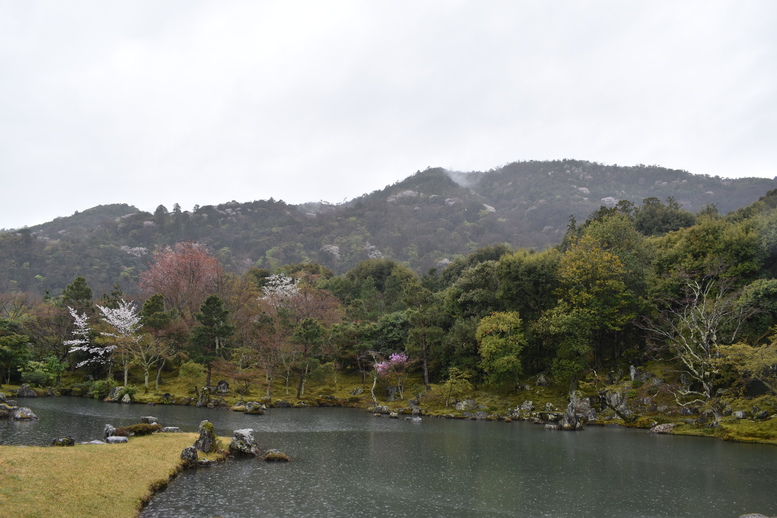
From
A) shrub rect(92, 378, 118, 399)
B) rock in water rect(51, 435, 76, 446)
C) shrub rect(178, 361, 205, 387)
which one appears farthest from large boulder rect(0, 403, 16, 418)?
shrub rect(178, 361, 205, 387)

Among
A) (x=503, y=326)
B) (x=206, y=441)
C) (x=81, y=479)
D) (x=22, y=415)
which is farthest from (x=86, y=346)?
(x=503, y=326)

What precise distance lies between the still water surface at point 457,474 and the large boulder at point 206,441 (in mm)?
2037

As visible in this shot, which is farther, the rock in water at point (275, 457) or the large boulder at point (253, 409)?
the large boulder at point (253, 409)

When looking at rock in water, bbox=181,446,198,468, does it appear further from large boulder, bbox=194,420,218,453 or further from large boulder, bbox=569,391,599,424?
large boulder, bbox=569,391,599,424

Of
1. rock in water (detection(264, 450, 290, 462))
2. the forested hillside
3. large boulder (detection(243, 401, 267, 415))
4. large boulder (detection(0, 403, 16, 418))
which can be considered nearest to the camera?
rock in water (detection(264, 450, 290, 462))

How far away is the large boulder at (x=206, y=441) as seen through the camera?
1048 inches

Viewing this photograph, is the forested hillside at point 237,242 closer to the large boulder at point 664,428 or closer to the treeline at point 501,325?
the treeline at point 501,325

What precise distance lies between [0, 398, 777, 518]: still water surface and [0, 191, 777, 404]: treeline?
12.2 m

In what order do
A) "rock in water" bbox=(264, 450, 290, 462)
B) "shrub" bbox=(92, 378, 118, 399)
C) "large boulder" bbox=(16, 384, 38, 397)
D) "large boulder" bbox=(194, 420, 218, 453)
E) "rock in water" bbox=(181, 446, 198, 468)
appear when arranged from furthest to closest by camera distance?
"shrub" bbox=(92, 378, 118, 399)
"large boulder" bbox=(16, 384, 38, 397)
"rock in water" bbox=(264, 450, 290, 462)
"large boulder" bbox=(194, 420, 218, 453)
"rock in water" bbox=(181, 446, 198, 468)

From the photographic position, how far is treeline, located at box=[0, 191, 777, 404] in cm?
4541

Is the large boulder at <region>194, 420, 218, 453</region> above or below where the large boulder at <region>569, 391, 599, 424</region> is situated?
above

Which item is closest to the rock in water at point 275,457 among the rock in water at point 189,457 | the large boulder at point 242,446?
the large boulder at point 242,446

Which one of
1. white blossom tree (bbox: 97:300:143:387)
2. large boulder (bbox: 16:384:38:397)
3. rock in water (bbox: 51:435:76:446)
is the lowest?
large boulder (bbox: 16:384:38:397)

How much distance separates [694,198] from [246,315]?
651ft
